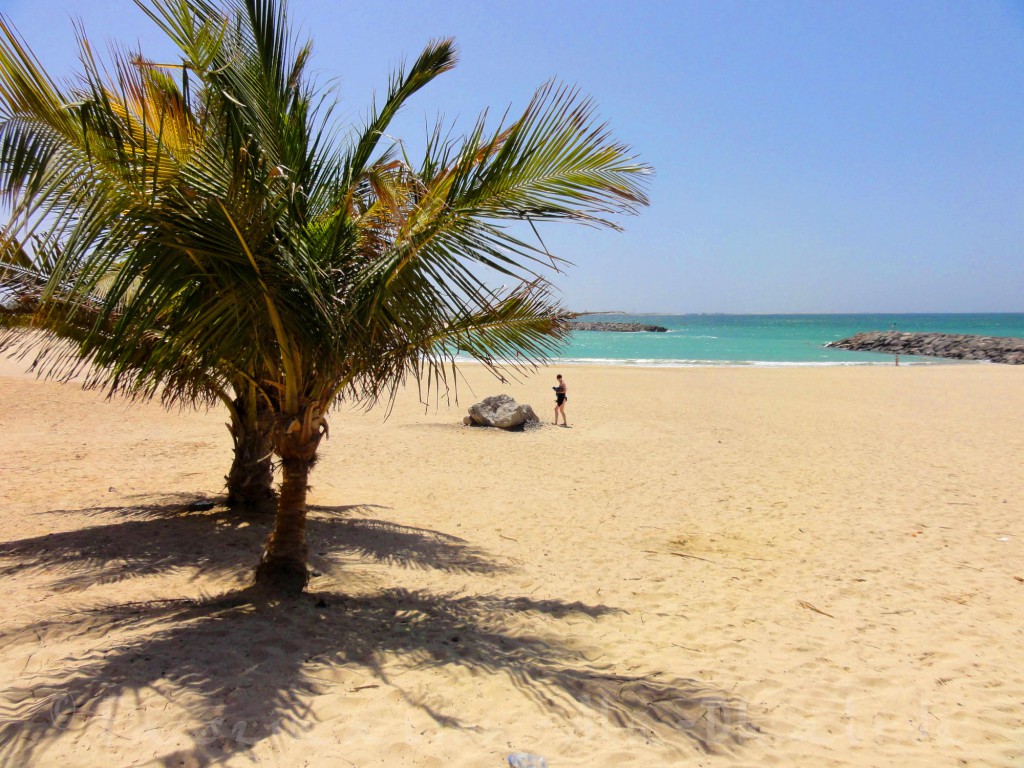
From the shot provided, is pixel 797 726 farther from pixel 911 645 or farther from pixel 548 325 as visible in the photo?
pixel 548 325

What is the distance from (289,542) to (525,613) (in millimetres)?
1809

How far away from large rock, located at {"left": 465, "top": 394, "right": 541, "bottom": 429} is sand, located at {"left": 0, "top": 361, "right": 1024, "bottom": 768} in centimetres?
242

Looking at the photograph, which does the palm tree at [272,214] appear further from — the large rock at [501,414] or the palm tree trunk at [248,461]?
the large rock at [501,414]

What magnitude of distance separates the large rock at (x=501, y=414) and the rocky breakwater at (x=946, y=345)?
37.2m

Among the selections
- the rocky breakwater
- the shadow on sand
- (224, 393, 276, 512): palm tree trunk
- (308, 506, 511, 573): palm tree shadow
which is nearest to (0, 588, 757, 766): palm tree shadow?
the shadow on sand

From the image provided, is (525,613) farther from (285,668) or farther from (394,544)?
(394,544)

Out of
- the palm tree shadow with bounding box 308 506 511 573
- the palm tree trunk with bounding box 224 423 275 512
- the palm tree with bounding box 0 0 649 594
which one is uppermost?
the palm tree with bounding box 0 0 649 594

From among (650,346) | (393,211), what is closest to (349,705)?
(393,211)

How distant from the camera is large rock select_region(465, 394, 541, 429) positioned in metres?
13.8

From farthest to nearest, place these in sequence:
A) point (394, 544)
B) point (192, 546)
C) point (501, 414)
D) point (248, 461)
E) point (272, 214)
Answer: point (501, 414) → point (248, 461) → point (394, 544) → point (192, 546) → point (272, 214)

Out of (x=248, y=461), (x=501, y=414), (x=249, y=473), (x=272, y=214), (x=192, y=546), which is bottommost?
(x=192, y=546)

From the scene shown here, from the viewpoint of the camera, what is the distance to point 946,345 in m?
47.2

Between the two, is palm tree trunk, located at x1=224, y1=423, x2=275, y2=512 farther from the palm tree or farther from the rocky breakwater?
the rocky breakwater

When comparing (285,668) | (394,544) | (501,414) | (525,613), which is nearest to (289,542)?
(285,668)
